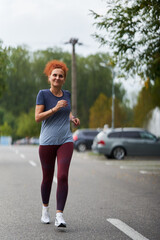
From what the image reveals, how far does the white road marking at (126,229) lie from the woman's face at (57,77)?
6.08 ft

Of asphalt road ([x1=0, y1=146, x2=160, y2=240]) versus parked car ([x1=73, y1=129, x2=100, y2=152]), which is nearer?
asphalt road ([x1=0, y1=146, x2=160, y2=240])

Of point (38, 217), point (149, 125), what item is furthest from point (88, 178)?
point (149, 125)

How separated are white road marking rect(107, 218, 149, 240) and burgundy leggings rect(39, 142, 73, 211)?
2.53 ft

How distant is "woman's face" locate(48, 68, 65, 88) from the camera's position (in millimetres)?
5816

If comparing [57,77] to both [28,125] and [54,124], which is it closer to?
[54,124]

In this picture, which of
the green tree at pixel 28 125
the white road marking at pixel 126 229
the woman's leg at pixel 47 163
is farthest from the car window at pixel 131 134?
the green tree at pixel 28 125

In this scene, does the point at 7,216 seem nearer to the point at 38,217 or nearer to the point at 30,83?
the point at 38,217

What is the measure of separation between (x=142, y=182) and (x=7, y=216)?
5.76m

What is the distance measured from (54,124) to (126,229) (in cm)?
150

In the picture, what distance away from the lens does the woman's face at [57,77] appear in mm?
5816

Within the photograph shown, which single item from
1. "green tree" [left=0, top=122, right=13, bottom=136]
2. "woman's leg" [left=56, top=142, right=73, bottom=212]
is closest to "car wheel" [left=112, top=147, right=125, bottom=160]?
"woman's leg" [left=56, top=142, right=73, bottom=212]

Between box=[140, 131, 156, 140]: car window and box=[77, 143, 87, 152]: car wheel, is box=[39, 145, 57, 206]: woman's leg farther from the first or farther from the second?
box=[77, 143, 87, 152]: car wheel

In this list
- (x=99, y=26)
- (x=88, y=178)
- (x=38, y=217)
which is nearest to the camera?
(x=38, y=217)

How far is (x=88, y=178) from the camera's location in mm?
12461
